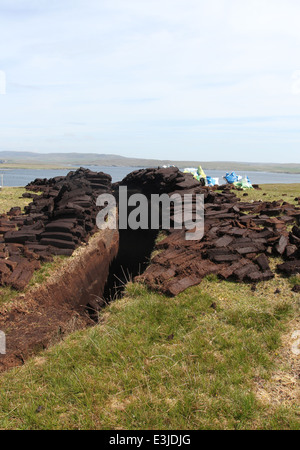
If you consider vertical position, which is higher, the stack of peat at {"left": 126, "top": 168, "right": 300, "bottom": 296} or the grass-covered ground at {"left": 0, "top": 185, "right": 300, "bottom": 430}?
the stack of peat at {"left": 126, "top": 168, "right": 300, "bottom": 296}

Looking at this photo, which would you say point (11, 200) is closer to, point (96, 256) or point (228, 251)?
point (96, 256)

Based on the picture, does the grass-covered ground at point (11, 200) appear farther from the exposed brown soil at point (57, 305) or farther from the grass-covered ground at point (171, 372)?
the grass-covered ground at point (171, 372)

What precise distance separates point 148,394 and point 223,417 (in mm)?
895

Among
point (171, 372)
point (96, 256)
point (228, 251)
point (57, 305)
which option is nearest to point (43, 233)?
point (96, 256)

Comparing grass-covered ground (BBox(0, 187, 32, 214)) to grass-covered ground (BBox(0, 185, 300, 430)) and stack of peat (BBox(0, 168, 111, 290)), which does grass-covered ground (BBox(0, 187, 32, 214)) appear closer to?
stack of peat (BBox(0, 168, 111, 290))

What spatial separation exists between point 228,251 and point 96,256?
4.49 metres

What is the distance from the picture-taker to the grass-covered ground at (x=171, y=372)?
A: 371cm

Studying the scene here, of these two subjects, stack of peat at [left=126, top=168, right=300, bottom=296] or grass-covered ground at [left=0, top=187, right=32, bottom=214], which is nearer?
stack of peat at [left=126, top=168, right=300, bottom=296]

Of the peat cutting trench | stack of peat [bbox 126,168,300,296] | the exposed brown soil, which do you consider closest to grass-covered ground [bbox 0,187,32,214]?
the peat cutting trench

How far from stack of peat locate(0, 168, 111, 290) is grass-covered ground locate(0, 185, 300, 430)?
10.4 feet

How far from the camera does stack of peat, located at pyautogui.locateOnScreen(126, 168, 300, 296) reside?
718 cm

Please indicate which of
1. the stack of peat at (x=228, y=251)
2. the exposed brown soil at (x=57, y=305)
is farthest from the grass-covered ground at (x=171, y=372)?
the stack of peat at (x=228, y=251)

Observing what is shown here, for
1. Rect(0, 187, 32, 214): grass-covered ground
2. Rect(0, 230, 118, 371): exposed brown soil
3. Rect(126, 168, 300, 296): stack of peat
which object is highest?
Rect(0, 187, 32, 214): grass-covered ground

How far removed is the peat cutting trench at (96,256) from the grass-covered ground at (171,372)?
3.06 feet
